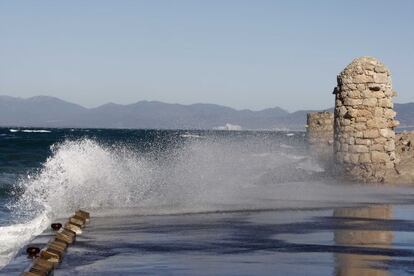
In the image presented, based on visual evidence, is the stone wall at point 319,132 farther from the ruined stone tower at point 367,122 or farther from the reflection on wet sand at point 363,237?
the reflection on wet sand at point 363,237

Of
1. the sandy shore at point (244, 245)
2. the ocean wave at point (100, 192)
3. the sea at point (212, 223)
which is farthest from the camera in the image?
the ocean wave at point (100, 192)

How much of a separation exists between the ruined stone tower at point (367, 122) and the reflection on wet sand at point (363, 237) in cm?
640

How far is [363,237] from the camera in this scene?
989 centimetres

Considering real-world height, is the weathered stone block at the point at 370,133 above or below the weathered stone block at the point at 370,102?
below

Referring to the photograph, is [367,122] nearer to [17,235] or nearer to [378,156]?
[378,156]

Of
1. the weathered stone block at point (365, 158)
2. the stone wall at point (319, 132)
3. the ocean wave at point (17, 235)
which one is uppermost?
the stone wall at point (319, 132)

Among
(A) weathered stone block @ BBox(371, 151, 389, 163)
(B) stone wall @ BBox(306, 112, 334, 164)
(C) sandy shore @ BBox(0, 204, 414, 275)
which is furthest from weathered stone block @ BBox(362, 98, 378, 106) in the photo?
(B) stone wall @ BBox(306, 112, 334, 164)

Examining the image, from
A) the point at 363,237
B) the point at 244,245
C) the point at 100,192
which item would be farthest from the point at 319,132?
the point at 244,245

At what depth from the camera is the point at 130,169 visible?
86.2 ft

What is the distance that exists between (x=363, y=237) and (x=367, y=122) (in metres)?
11.3

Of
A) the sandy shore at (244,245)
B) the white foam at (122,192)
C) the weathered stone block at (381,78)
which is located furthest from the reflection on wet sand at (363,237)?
the weathered stone block at (381,78)

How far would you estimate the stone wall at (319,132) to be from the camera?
30344 mm

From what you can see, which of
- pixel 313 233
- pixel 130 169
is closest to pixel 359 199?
pixel 313 233

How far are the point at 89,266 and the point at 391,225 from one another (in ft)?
16.7
